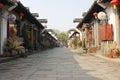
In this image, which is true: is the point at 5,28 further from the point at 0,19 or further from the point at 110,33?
the point at 110,33

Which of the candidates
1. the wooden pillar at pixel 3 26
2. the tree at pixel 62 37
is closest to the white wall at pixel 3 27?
the wooden pillar at pixel 3 26

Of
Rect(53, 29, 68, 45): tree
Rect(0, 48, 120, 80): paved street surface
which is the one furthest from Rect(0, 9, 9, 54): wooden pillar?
Rect(53, 29, 68, 45): tree

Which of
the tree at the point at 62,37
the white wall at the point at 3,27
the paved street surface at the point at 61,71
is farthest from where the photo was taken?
the tree at the point at 62,37

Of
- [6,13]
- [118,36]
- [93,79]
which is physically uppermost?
[6,13]

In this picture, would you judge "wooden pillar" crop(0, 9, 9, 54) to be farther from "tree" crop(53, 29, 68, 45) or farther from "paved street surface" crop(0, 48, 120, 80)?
"tree" crop(53, 29, 68, 45)

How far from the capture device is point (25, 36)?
2994 cm

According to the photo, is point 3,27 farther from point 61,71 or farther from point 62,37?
point 62,37

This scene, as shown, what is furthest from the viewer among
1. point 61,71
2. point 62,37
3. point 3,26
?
point 62,37

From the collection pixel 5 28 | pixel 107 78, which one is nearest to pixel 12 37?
pixel 5 28

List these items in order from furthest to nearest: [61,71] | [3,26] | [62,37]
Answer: [62,37], [3,26], [61,71]

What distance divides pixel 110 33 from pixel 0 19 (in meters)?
7.17

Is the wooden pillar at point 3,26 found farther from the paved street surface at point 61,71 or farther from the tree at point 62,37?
the tree at point 62,37

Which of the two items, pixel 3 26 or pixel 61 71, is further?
pixel 3 26

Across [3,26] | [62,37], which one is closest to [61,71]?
[3,26]
